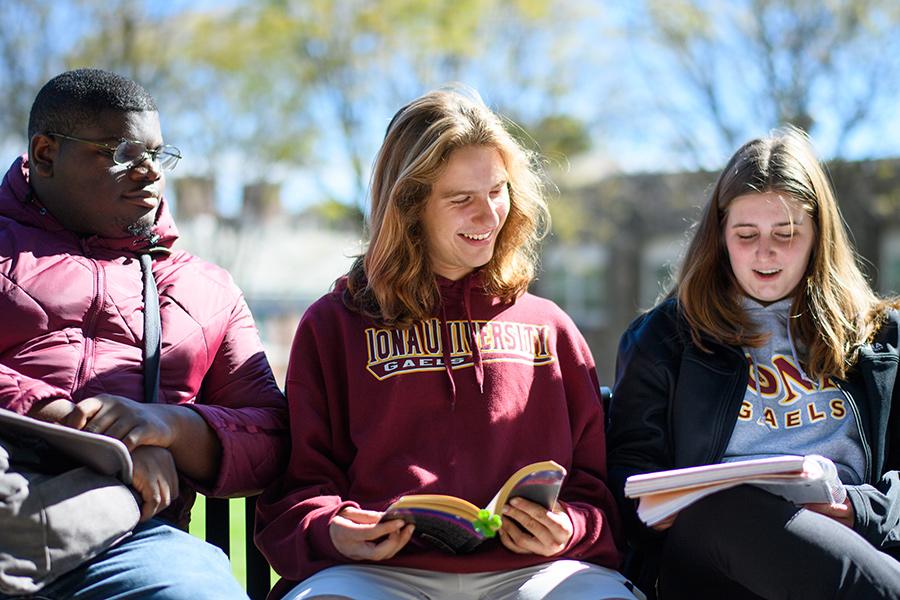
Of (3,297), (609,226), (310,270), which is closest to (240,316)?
(3,297)

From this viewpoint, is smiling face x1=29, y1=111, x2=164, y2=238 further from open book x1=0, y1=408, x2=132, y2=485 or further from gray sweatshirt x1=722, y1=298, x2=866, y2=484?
gray sweatshirt x1=722, y1=298, x2=866, y2=484

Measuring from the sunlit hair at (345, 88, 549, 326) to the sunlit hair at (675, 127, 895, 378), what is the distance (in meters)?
0.56

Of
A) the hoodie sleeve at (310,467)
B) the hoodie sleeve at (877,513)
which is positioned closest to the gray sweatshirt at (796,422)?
the hoodie sleeve at (877,513)

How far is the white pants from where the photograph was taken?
8.18ft

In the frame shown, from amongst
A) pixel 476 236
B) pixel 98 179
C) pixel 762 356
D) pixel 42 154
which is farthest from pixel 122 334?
pixel 762 356

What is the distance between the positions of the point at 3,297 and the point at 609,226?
1742 centimetres

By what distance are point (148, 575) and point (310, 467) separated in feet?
1.82

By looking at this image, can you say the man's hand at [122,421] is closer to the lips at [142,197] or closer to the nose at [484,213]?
the lips at [142,197]

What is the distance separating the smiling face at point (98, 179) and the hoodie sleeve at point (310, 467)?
0.61 meters

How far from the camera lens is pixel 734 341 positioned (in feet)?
9.98

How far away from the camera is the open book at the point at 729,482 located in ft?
7.79

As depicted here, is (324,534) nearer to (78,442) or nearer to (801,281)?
(78,442)

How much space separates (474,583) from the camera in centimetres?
260

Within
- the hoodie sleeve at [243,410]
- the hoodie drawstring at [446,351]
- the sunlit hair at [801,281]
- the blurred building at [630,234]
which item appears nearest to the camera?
the hoodie sleeve at [243,410]
